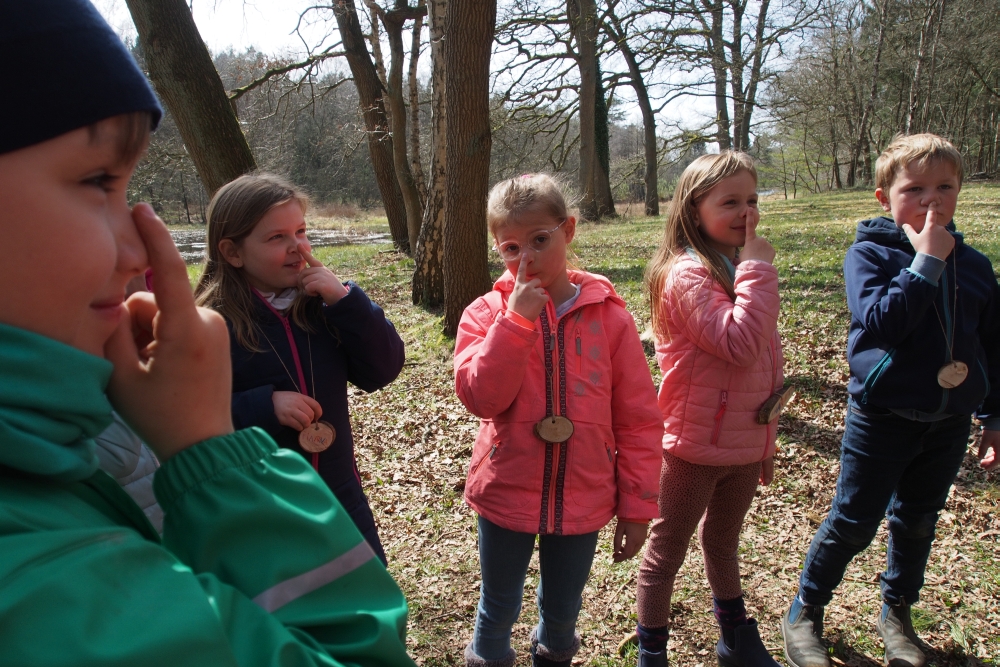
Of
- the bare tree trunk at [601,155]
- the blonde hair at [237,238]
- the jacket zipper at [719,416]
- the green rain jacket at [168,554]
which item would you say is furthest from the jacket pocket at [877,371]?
the bare tree trunk at [601,155]

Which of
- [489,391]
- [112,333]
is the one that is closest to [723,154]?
[489,391]

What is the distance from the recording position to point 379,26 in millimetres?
13523

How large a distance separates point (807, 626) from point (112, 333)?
3.04 m

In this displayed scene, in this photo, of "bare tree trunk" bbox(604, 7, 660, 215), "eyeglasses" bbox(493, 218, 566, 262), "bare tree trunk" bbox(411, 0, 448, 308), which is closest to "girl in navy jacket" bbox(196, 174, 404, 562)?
"eyeglasses" bbox(493, 218, 566, 262)

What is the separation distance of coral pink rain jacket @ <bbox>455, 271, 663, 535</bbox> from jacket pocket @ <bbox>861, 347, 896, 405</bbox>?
94 cm

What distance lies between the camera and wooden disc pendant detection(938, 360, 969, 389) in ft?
8.01

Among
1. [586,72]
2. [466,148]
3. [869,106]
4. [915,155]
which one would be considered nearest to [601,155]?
[586,72]

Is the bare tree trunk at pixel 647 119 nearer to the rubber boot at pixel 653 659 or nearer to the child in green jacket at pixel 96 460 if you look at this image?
the rubber boot at pixel 653 659

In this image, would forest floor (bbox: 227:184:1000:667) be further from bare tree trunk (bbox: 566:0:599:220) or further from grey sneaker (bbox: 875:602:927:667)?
bare tree trunk (bbox: 566:0:599:220)

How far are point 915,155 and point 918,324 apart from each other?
67 cm

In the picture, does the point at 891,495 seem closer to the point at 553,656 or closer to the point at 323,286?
the point at 553,656

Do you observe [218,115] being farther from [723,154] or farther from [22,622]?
[22,622]

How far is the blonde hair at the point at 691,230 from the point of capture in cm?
256

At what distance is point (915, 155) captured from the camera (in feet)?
8.34
